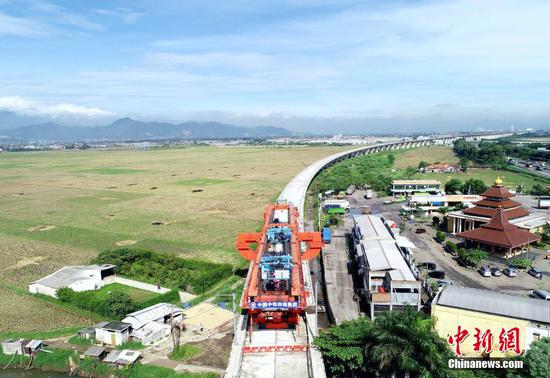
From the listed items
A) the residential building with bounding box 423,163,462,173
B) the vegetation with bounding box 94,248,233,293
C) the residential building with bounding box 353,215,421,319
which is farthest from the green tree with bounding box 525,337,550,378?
the residential building with bounding box 423,163,462,173

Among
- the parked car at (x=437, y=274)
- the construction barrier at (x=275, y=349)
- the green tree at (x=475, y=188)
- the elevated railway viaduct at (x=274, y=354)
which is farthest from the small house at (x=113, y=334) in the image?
the green tree at (x=475, y=188)

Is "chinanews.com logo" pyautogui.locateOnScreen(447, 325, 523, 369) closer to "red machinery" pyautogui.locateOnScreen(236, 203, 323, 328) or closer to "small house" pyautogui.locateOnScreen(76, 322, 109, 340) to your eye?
"red machinery" pyautogui.locateOnScreen(236, 203, 323, 328)

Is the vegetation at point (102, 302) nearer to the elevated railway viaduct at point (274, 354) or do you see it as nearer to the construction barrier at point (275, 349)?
the elevated railway viaduct at point (274, 354)

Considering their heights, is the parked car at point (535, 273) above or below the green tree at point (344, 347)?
below

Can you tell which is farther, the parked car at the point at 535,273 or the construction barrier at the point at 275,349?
the parked car at the point at 535,273

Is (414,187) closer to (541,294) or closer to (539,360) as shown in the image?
(541,294)

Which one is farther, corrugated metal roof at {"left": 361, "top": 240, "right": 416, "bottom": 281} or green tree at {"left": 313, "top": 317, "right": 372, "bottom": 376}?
corrugated metal roof at {"left": 361, "top": 240, "right": 416, "bottom": 281}
